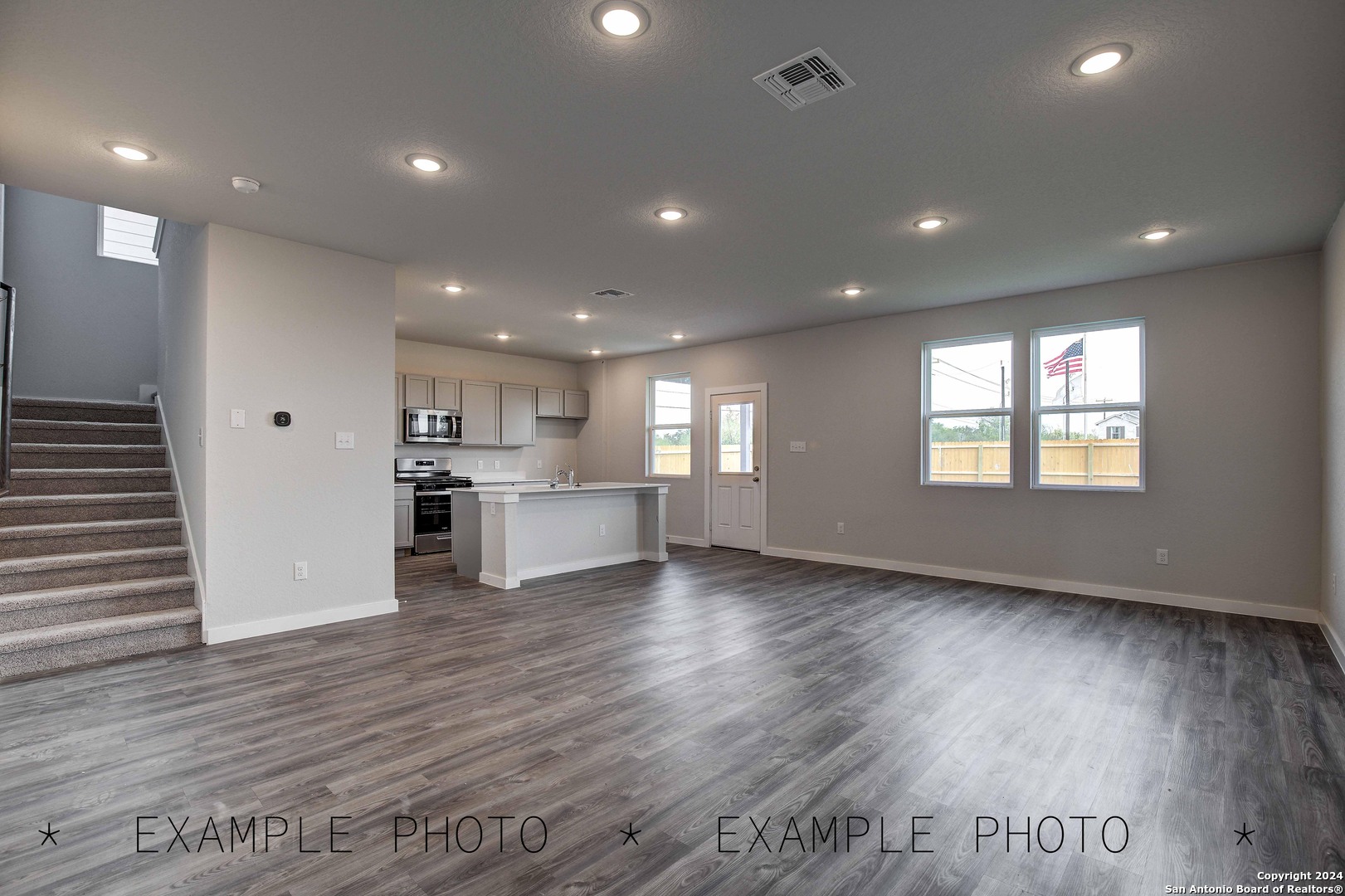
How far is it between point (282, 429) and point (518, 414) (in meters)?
4.60

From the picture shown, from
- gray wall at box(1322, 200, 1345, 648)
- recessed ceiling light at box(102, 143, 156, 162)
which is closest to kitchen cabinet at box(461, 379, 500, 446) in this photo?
recessed ceiling light at box(102, 143, 156, 162)

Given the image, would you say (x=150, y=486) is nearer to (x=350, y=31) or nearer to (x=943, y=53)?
(x=350, y=31)

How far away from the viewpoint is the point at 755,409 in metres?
7.72

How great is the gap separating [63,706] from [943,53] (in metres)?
4.66

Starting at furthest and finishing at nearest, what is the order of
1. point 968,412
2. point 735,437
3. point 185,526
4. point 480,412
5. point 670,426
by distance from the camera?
point 670,426
point 480,412
point 735,437
point 968,412
point 185,526

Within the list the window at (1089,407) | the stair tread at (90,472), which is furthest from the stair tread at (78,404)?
the window at (1089,407)

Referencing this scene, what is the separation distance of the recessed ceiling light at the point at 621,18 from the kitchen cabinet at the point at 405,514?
247 inches

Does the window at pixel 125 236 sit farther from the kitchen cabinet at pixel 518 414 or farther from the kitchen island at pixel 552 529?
the kitchen island at pixel 552 529

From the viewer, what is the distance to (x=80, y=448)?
4.73m

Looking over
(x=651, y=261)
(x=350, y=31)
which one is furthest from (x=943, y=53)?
(x=651, y=261)

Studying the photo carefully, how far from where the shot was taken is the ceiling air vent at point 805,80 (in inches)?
91.7

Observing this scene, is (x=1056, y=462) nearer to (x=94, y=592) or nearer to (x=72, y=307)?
(x=94, y=592)

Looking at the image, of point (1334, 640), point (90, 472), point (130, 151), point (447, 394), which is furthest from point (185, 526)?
point (1334, 640)

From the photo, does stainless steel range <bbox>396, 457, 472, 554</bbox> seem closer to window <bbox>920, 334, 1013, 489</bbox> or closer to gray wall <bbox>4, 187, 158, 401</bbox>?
gray wall <bbox>4, 187, 158, 401</bbox>
